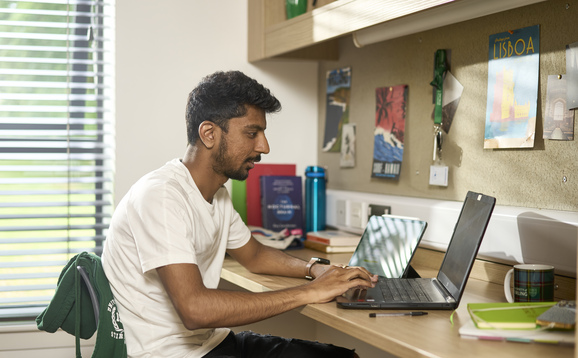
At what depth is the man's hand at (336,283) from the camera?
1494 mm

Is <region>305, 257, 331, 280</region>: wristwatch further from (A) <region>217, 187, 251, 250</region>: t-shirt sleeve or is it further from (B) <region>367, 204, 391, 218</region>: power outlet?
(B) <region>367, 204, 391, 218</region>: power outlet

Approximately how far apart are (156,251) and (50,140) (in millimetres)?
1119

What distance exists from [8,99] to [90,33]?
38 centimetres

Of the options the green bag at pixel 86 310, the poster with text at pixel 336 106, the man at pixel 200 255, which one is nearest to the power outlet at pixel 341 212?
the poster with text at pixel 336 106

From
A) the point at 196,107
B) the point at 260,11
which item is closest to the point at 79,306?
the point at 196,107

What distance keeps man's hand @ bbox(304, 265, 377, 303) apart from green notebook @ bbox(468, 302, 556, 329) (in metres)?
0.35

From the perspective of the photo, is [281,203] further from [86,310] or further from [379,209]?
[86,310]

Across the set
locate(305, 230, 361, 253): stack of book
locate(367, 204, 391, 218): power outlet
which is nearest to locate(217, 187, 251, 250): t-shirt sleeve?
locate(305, 230, 361, 253): stack of book

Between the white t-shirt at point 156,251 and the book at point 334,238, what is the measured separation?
629 mm

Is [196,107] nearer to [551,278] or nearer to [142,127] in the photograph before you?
[142,127]

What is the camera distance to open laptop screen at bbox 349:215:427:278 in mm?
1799

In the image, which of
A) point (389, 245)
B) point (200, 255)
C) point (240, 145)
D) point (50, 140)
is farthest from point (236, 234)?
point (50, 140)

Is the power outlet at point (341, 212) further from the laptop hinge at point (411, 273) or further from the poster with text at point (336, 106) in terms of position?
the laptop hinge at point (411, 273)

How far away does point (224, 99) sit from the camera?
166cm
